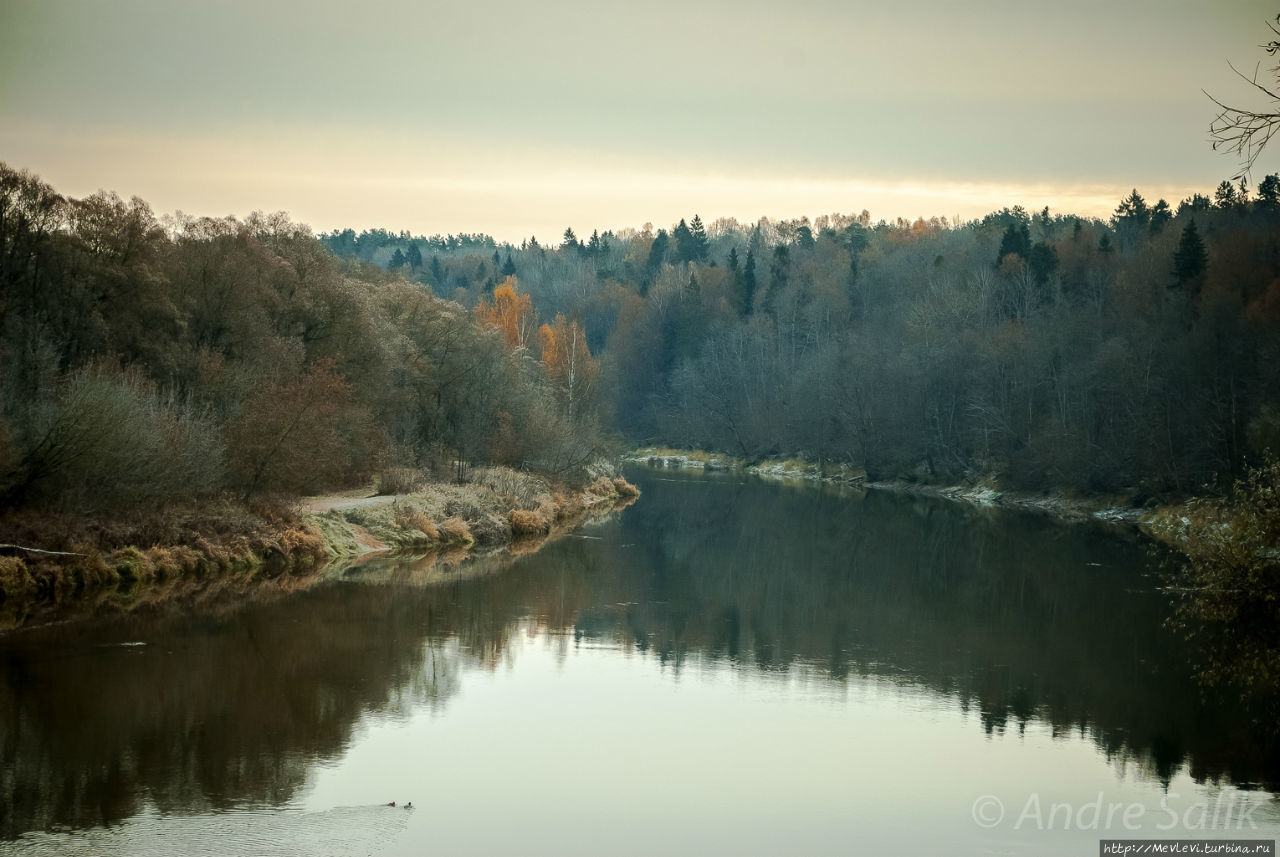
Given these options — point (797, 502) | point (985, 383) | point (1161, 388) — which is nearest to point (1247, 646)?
point (1161, 388)

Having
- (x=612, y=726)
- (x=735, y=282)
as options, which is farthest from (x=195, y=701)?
(x=735, y=282)

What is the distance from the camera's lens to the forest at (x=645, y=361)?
3328 cm

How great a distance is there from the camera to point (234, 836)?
11.7 m

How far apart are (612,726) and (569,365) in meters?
61.5

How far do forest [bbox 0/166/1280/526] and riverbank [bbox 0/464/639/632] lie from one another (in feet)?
2.92

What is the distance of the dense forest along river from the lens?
1305cm

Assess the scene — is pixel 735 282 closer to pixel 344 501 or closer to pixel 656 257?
pixel 656 257

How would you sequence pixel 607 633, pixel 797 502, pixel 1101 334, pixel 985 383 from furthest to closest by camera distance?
pixel 985 383 → pixel 1101 334 → pixel 797 502 → pixel 607 633

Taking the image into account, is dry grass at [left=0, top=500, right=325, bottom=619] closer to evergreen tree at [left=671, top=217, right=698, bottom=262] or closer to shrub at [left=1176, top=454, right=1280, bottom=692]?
shrub at [left=1176, top=454, right=1280, bottom=692]

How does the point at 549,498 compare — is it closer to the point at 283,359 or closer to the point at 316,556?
the point at 283,359

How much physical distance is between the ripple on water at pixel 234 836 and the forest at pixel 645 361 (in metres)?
10.6

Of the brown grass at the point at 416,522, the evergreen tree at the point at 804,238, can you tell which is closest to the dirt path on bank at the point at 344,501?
the brown grass at the point at 416,522

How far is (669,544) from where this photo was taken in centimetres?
4356

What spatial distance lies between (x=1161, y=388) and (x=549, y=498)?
96.5ft
